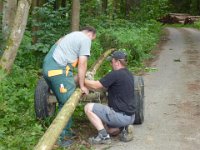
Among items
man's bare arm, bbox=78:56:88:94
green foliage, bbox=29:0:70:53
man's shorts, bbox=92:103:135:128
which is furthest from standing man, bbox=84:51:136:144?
green foliage, bbox=29:0:70:53

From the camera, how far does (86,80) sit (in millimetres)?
7371

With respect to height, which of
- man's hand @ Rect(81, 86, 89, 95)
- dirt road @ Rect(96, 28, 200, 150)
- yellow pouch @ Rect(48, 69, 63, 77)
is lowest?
dirt road @ Rect(96, 28, 200, 150)

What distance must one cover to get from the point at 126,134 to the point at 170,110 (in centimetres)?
257

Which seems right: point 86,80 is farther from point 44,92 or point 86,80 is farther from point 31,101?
point 31,101

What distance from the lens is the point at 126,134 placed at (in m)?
7.24

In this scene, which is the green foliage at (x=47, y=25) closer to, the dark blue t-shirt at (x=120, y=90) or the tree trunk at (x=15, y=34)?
the tree trunk at (x=15, y=34)

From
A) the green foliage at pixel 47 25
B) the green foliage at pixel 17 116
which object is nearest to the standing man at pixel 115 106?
the green foliage at pixel 17 116

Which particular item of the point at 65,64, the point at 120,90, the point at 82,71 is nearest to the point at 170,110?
the point at 120,90

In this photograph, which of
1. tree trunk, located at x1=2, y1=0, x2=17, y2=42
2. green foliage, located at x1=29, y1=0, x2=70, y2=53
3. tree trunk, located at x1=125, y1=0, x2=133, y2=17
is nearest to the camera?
tree trunk, located at x1=2, y1=0, x2=17, y2=42

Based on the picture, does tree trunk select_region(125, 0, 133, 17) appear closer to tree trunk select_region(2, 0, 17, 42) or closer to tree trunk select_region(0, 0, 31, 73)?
tree trunk select_region(2, 0, 17, 42)

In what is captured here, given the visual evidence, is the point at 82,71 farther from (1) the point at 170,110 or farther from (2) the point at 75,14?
(2) the point at 75,14

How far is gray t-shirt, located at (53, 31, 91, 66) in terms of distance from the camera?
7066 millimetres

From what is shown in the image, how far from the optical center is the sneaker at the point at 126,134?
719 cm

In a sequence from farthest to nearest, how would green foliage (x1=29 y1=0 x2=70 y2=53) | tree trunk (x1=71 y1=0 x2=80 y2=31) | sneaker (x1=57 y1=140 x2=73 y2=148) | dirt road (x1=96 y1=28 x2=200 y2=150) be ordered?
tree trunk (x1=71 y1=0 x2=80 y2=31) < green foliage (x1=29 y1=0 x2=70 y2=53) < dirt road (x1=96 y1=28 x2=200 y2=150) < sneaker (x1=57 y1=140 x2=73 y2=148)
